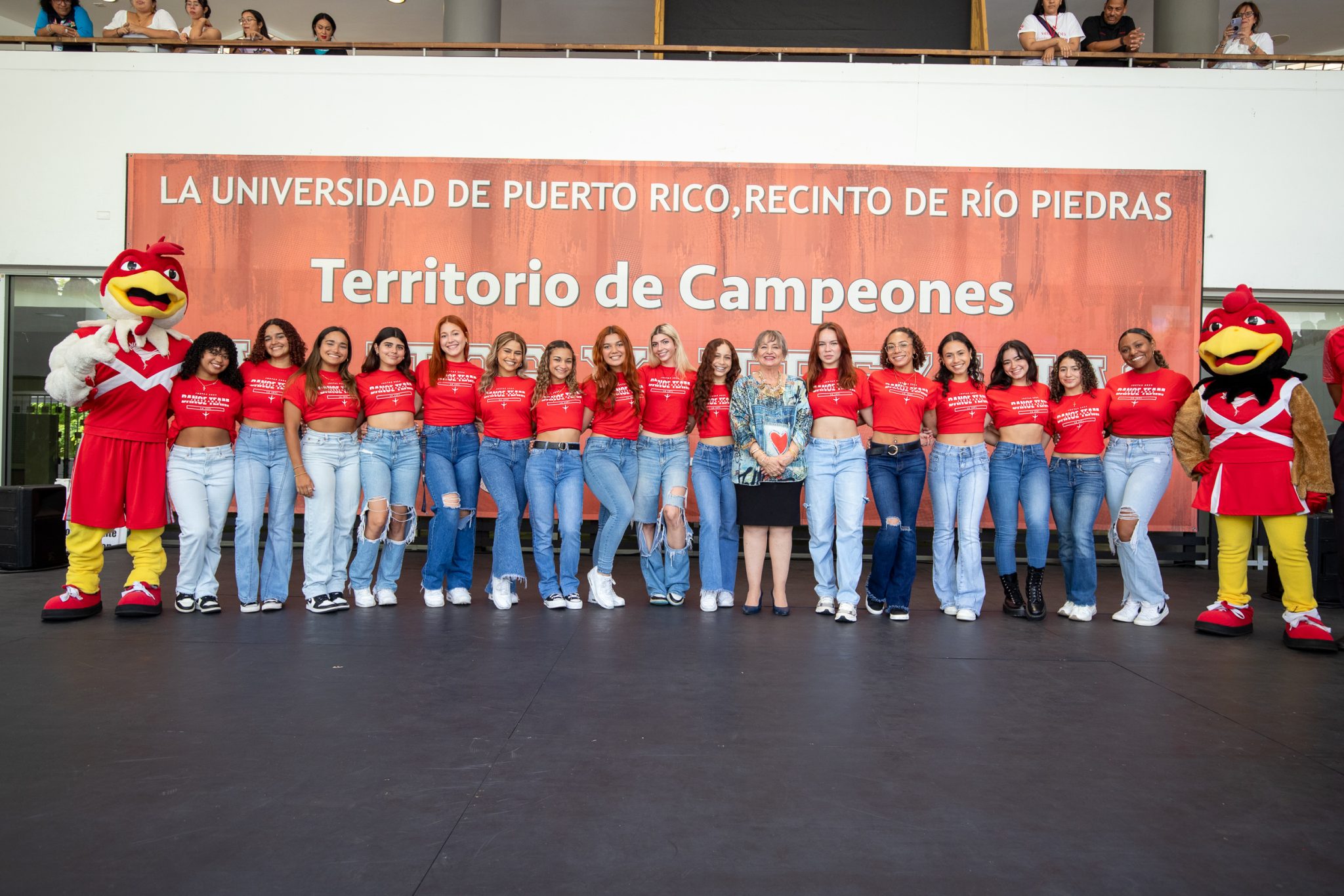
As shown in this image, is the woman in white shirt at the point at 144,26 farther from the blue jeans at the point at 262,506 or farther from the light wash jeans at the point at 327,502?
the light wash jeans at the point at 327,502

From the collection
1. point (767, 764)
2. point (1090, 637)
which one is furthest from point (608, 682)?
point (1090, 637)

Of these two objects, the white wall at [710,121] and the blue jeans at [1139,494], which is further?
the white wall at [710,121]

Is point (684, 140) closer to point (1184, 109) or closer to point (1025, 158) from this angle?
point (1025, 158)

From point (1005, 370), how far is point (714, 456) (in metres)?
1.67

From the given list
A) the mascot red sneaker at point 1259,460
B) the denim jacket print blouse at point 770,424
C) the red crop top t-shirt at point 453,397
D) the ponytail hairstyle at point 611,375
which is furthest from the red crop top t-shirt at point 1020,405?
the red crop top t-shirt at point 453,397

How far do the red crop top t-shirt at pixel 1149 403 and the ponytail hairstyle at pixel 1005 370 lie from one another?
1.34ft

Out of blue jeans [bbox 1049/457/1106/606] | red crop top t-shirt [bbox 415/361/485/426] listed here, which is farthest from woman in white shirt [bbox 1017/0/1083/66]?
red crop top t-shirt [bbox 415/361/485/426]

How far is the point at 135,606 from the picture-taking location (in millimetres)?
4469

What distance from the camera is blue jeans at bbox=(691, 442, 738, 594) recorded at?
4922 millimetres

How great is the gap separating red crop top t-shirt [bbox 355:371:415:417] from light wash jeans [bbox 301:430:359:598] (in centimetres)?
20

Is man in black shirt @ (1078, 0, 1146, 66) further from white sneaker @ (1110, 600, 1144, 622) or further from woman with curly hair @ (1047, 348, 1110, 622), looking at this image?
white sneaker @ (1110, 600, 1144, 622)

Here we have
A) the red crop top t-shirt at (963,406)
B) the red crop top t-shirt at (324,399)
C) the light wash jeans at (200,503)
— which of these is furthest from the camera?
the red crop top t-shirt at (963,406)

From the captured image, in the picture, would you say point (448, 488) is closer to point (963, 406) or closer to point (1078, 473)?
Answer: point (963, 406)

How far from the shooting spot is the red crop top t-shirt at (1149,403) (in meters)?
4.77
